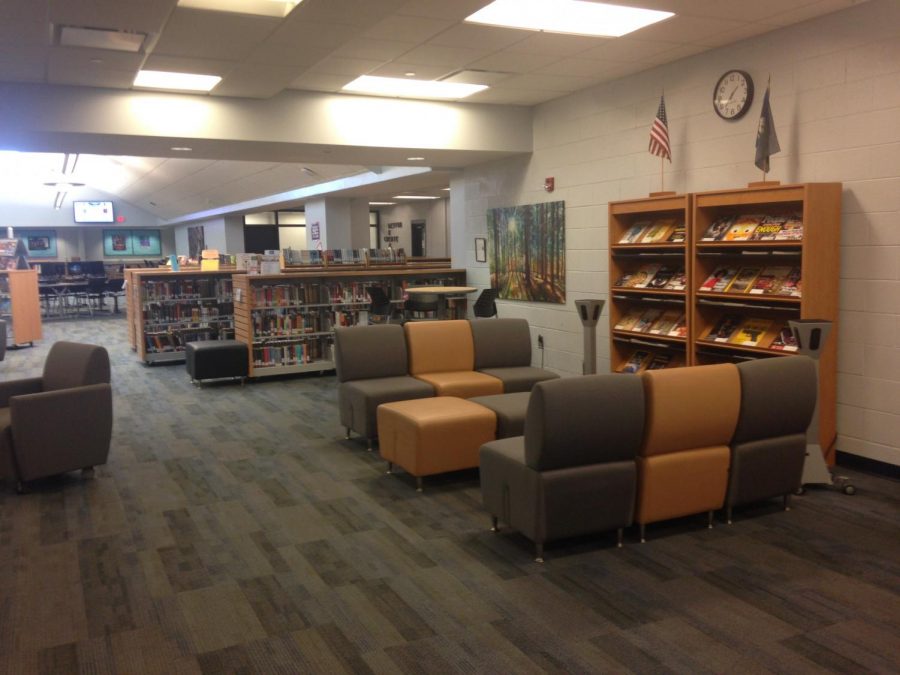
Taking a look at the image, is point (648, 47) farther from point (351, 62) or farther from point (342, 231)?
point (342, 231)

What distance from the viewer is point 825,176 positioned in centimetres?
564

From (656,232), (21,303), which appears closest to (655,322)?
(656,232)

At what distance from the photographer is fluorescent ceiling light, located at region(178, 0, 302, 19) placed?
496 cm

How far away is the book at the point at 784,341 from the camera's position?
546 cm

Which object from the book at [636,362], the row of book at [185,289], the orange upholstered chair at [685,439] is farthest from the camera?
the row of book at [185,289]

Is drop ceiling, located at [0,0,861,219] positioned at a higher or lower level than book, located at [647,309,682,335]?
higher

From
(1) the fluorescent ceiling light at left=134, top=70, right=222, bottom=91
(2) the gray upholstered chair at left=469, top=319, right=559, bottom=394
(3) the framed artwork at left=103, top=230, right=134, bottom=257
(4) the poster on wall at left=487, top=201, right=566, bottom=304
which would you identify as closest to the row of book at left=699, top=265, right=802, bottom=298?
(2) the gray upholstered chair at left=469, top=319, right=559, bottom=394

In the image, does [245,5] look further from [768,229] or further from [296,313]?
[296,313]

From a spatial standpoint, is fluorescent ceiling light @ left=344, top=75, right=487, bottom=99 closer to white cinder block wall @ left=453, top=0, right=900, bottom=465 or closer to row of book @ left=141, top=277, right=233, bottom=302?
white cinder block wall @ left=453, top=0, right=900, bottom=465

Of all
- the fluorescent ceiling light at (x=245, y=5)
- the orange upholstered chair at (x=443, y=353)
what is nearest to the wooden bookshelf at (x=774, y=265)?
the orange upholstered chair at (x=443, y=353)

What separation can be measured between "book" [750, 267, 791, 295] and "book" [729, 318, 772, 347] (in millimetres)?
334

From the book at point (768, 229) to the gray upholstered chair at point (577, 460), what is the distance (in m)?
2.29

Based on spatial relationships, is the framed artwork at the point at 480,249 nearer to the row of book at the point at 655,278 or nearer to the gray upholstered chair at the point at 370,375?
the row of book at the point at 655,278

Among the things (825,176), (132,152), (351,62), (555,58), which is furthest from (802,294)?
(132,152)
